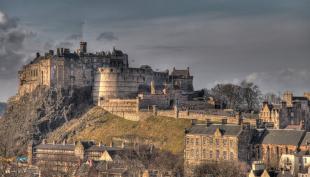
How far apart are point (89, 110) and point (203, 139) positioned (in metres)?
47.5

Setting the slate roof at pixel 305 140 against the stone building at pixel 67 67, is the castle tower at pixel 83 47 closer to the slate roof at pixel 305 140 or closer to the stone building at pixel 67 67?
the stone building at pixel 67 67

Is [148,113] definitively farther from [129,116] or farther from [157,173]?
[157,173]

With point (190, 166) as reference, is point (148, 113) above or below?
above

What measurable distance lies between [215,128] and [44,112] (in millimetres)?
57180

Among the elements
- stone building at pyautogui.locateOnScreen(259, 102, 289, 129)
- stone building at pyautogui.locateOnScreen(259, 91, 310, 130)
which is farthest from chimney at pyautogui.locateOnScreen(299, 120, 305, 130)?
stone building at pyautogui.locateOnScreen(259, 102, 289, 129)

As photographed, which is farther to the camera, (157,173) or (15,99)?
(15,99)

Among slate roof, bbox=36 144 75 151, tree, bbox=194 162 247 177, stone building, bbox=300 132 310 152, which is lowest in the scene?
tree, bbox=194 162 247 177

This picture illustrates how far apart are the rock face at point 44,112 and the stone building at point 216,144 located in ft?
153

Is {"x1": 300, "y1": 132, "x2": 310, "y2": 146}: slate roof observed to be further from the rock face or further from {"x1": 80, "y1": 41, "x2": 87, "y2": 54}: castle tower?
{"x1": 80, "y1": 41, "x2": 87, "y2": 54}: castle tower

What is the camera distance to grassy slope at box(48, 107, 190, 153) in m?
123

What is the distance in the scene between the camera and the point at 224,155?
108 m

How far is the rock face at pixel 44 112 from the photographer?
152 meters

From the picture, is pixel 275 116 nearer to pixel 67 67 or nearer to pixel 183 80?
pixel 183 80

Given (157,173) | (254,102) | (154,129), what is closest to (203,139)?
(157,173)
